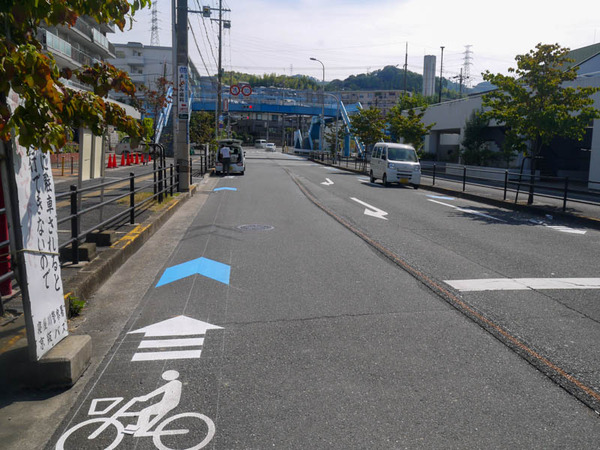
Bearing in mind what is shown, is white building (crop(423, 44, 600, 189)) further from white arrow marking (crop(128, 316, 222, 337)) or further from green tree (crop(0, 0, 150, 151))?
green tree (crop(0, 0, 150, 151))

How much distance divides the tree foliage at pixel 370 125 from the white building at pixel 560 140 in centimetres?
719

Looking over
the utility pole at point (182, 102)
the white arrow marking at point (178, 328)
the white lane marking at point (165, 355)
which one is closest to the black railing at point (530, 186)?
the utility pole at point (182, 102)

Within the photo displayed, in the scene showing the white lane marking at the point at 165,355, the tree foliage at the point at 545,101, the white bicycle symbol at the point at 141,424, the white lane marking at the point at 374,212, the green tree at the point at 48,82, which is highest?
the tree foliage at the point at 545,101

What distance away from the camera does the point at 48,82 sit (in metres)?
2.92

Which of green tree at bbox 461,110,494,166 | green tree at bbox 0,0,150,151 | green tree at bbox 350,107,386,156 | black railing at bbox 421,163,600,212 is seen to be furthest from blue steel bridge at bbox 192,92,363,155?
green tree at bbox 0,0,150,151

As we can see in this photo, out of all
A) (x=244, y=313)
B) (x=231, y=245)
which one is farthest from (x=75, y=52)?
(x=244, y=313)

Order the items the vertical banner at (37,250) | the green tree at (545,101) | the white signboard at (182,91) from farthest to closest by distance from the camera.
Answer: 1. the white signboard at (182,91)
2. the green tree at (545,101)
3. the vertical banner at (37,250)

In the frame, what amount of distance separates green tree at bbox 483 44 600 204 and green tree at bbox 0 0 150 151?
16.1 metres

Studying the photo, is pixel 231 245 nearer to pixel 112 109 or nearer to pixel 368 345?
pixel 368 345

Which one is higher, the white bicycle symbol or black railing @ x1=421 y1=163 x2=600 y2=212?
black railing @ x1=421 y1=163 x2=600 y2=212

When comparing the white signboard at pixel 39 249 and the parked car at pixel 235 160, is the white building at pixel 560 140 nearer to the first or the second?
the parked car at pixel 235 160

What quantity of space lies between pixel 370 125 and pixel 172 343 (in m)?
42.3

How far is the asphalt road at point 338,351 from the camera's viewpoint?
11.7ft

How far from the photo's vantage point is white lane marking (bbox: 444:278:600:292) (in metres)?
7.15
